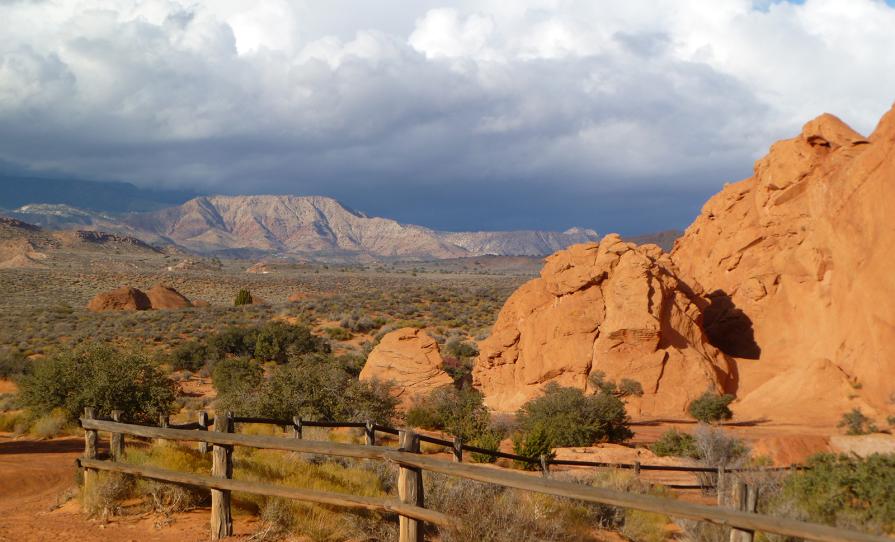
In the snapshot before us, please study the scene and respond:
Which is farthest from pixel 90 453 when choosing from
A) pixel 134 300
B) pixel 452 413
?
pixel 134 300

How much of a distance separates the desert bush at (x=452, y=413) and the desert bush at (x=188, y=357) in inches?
597

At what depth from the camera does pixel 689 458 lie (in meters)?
16.7

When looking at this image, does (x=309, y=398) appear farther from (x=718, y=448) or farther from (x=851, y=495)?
(x=851, y=495)

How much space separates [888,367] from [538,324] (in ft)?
36.9

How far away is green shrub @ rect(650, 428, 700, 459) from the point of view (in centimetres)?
1691

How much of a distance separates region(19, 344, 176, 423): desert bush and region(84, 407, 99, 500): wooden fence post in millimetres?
7247

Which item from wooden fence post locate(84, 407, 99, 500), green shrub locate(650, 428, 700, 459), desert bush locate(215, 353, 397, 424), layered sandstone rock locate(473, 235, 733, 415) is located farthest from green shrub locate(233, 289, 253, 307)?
wooden fence post locate(84, 407, 99, 500)

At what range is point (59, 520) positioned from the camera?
9.02m

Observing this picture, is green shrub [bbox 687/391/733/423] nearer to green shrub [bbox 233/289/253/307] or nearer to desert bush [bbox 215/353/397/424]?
desert bush [bbox 215/353/397/424]

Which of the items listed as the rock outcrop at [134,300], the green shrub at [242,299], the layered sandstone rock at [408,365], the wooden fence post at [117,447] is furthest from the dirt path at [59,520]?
the green shrub at [242,299]

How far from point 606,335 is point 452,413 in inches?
270

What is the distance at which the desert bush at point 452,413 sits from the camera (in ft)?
63.3

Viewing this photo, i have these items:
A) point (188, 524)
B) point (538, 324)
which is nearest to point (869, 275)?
point (538, 324)

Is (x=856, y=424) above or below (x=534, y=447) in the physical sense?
below
